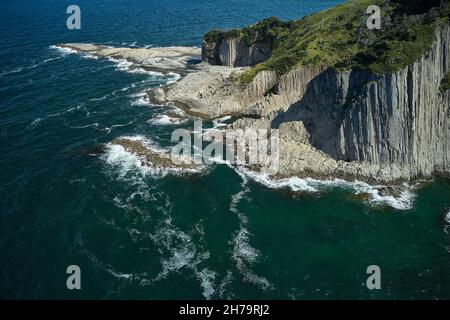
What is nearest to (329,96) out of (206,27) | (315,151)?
(315,151)

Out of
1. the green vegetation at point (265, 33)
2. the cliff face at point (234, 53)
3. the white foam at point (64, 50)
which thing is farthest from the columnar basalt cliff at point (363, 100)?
the white foam at point (64, 50)

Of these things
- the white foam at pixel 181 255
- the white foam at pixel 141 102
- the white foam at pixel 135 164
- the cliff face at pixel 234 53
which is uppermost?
the cliff face at pixel 234 53

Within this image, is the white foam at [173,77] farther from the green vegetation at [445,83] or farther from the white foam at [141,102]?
the green vegetation at [445,83]

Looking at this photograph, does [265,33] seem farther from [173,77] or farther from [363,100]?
[363,100]

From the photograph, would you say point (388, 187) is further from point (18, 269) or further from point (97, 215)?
point (18, 269)

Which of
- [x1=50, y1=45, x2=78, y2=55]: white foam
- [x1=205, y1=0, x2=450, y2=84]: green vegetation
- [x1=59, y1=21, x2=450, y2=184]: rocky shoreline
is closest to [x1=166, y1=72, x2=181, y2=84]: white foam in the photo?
[x1=205, y1=0, x2=450, y2=84]: green vegetation
